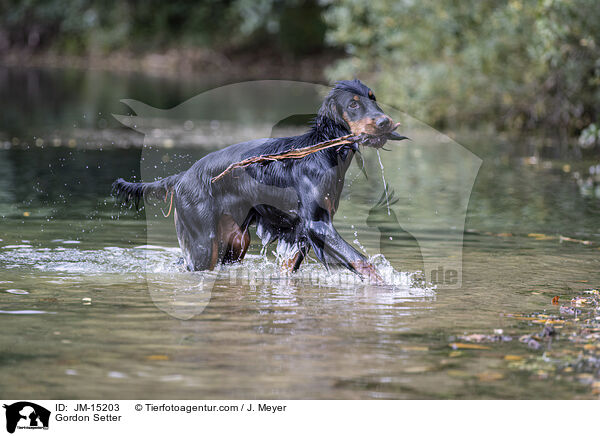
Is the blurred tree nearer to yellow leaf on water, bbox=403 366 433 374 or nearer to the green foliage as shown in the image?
the green foliage

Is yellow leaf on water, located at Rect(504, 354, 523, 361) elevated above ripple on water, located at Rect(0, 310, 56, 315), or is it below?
below

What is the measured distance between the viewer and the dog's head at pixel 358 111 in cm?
641

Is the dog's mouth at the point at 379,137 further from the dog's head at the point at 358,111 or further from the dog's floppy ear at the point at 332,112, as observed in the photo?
the dog's floppy ear at the point at 332,112

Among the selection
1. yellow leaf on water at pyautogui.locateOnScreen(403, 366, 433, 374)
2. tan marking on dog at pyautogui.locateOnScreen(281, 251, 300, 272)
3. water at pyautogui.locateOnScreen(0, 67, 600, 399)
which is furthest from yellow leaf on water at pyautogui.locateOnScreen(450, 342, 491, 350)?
tan marking on dog at pyautogui.locateOnScreen(281, 251, 300, 272)

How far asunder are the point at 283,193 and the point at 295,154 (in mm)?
334

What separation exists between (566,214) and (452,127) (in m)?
10.6

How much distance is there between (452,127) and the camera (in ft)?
Answer: 69.9

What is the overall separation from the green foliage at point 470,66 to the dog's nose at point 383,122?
39.0ft

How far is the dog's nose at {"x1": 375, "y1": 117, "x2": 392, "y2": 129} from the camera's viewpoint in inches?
251
